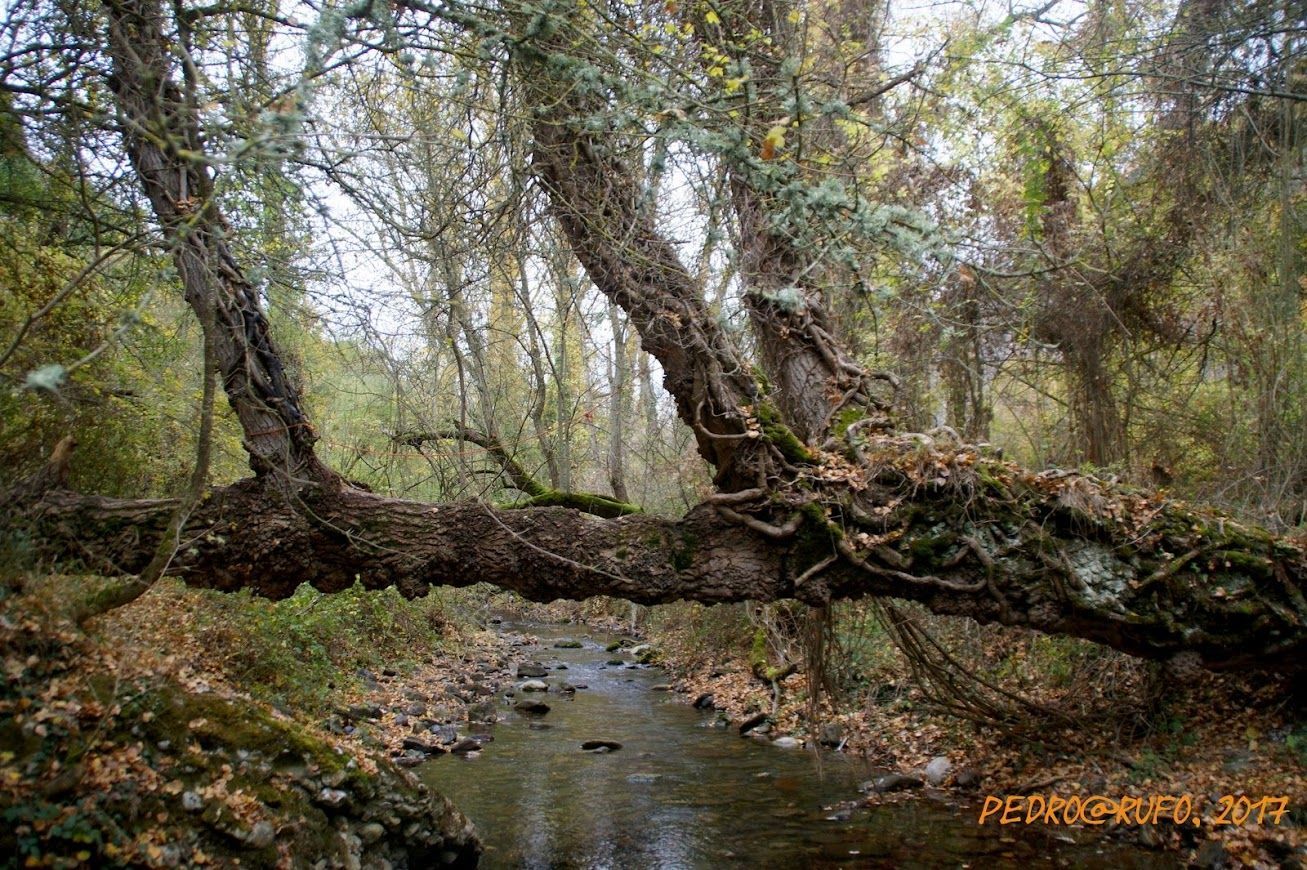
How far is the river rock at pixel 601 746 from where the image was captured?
789 centimetres

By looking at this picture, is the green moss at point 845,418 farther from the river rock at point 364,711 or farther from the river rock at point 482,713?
the river rock at point 482,713

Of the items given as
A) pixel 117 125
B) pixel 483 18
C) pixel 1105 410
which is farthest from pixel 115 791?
pixel 1105 410

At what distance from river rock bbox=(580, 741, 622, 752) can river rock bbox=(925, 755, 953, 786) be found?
2843mm

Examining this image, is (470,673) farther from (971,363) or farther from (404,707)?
(971,363)

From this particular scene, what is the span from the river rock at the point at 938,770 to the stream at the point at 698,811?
0.18 metres

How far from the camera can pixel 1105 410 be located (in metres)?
8.61

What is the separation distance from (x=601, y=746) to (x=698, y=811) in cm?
198

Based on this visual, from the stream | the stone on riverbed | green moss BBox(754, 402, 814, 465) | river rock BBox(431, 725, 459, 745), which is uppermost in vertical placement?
green moss BBox(754, 402, 814, 465)

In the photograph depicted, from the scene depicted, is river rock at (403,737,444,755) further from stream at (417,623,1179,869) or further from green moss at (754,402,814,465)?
green moss at (754,402,814,465)

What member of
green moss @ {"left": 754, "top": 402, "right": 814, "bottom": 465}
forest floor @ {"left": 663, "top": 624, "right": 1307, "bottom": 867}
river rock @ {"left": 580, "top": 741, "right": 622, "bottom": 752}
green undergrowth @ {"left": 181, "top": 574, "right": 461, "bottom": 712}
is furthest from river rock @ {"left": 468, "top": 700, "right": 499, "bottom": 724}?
green moss @ {"left": 754, "top": 402, "right": 814, "bottom": 465}

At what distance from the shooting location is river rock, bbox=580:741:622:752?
7.89m

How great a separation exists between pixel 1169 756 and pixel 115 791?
6.21 m

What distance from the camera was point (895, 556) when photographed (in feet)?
15.0

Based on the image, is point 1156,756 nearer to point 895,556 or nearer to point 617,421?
point 895,556
